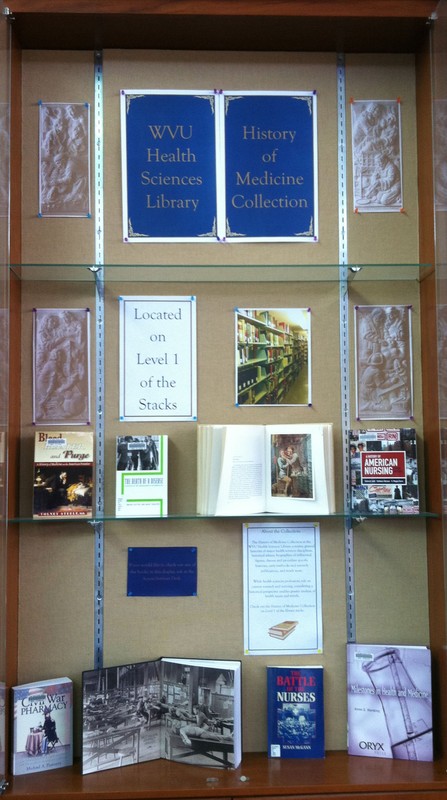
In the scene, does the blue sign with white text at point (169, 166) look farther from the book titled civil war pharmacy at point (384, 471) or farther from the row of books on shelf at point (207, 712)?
the row of books on shelf at point (207, 712)

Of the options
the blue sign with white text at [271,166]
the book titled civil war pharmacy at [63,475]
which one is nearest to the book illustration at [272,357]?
the blue sign with white text at [271,166]

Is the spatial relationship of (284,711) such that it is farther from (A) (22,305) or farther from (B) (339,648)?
(A) (22,305)

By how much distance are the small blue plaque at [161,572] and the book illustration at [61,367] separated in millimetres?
433

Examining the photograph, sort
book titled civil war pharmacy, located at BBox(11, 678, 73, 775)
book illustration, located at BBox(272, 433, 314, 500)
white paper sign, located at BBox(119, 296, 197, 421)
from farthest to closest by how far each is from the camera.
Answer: white paper sign, located at BBox(119, 296, 197, 421) → book illustration, located at BBox(272, 433, 314, 500) → book titled civil war pharmacy, located at BBox(11, 678, 73, 775)

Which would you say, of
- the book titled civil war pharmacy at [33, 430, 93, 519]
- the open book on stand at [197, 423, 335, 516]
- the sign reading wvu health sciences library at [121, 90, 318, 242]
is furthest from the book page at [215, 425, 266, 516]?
the sign reading wvu health sciences library at [121, 90, 318, 242]

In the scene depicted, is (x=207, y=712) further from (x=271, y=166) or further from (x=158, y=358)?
(x=271, y=166)

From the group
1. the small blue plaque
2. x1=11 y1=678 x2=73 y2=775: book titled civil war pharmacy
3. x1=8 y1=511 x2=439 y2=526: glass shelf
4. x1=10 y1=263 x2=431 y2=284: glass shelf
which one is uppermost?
x1=10 y1=263 x2=431 y2=284: glass shelf

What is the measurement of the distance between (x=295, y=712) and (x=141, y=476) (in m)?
0.80

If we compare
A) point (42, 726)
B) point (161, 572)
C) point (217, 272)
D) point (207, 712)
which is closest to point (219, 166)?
point (217, 272)

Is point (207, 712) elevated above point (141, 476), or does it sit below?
below

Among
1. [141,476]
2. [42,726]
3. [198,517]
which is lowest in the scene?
[42,726]

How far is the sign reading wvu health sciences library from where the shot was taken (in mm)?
2162

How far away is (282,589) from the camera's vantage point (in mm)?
2119

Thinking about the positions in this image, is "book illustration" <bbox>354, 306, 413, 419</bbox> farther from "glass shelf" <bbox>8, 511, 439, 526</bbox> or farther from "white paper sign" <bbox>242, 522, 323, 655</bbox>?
"white paper sign" <bbox>242, 522, 323, 655</bbox>
